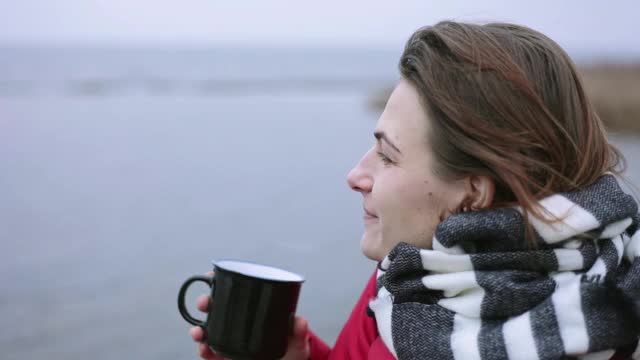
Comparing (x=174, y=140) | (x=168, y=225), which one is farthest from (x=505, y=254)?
A: (x=174, y=140)

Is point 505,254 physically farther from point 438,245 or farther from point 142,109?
Answer: point 142,109

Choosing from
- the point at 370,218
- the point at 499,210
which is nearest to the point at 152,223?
the point at 370,218

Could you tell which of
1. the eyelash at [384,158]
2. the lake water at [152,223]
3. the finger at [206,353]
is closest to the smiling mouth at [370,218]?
the eyelash at [384,158]

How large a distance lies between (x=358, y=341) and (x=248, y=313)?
0.91 feet

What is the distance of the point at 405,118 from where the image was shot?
144cm

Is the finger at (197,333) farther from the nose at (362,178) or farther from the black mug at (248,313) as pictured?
the nose at (362,178)

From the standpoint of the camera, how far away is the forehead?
142 centimetres

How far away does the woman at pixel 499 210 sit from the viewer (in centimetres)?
126

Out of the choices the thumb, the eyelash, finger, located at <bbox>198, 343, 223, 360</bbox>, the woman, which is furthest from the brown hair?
finger, located at <bbox>198, 343, 223, 360</bbox>

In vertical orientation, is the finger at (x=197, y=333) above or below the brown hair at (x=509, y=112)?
below

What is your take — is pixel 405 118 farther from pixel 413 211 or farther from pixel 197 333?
pixel 197 333

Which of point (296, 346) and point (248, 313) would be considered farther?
point (296, 346)

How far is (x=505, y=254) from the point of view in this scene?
1.31m

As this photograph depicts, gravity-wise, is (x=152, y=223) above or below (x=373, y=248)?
below
